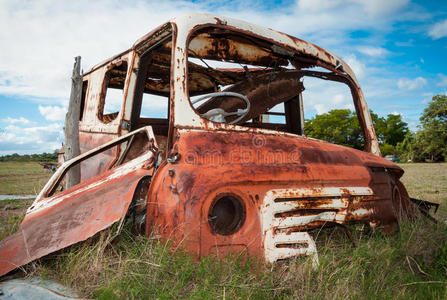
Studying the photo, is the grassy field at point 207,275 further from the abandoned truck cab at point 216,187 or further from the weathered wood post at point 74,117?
the weathered wood post at point 74,117

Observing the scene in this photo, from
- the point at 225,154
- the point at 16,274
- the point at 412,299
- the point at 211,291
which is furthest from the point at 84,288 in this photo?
the point at 412,299

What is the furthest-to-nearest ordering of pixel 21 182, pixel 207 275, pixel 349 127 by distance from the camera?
1. pixel 349 127
2. pixel 21 182
3. pixel 207 275

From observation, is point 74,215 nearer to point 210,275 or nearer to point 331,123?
point 210,275

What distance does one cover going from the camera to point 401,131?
4338 centimetres

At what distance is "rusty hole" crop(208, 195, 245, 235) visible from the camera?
1.80m

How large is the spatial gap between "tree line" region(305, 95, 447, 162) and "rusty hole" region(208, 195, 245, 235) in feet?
55.5

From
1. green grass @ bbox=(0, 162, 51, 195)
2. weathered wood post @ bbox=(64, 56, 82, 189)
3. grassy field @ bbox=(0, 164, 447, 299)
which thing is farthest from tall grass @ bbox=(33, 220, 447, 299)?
green grass @ bbox=(0, 162, 51, 195)

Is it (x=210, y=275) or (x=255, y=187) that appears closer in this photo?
(x=210, y=275)

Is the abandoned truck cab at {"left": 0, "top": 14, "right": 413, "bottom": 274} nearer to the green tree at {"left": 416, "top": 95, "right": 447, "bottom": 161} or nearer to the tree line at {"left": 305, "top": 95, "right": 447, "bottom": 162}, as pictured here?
the tree line at {"left": 305, "top": 95, "right": 447, "bottom": 162}

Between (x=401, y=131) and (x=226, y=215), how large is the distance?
158ft

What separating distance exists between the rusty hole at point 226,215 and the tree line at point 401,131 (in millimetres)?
16928

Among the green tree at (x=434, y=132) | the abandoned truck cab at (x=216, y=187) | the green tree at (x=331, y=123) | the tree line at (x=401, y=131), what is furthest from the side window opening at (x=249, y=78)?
the green tree at (x=331, y=123)

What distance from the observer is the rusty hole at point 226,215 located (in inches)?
70.8

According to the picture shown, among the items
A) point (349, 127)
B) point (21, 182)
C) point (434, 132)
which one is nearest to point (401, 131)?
point (349, 127)
